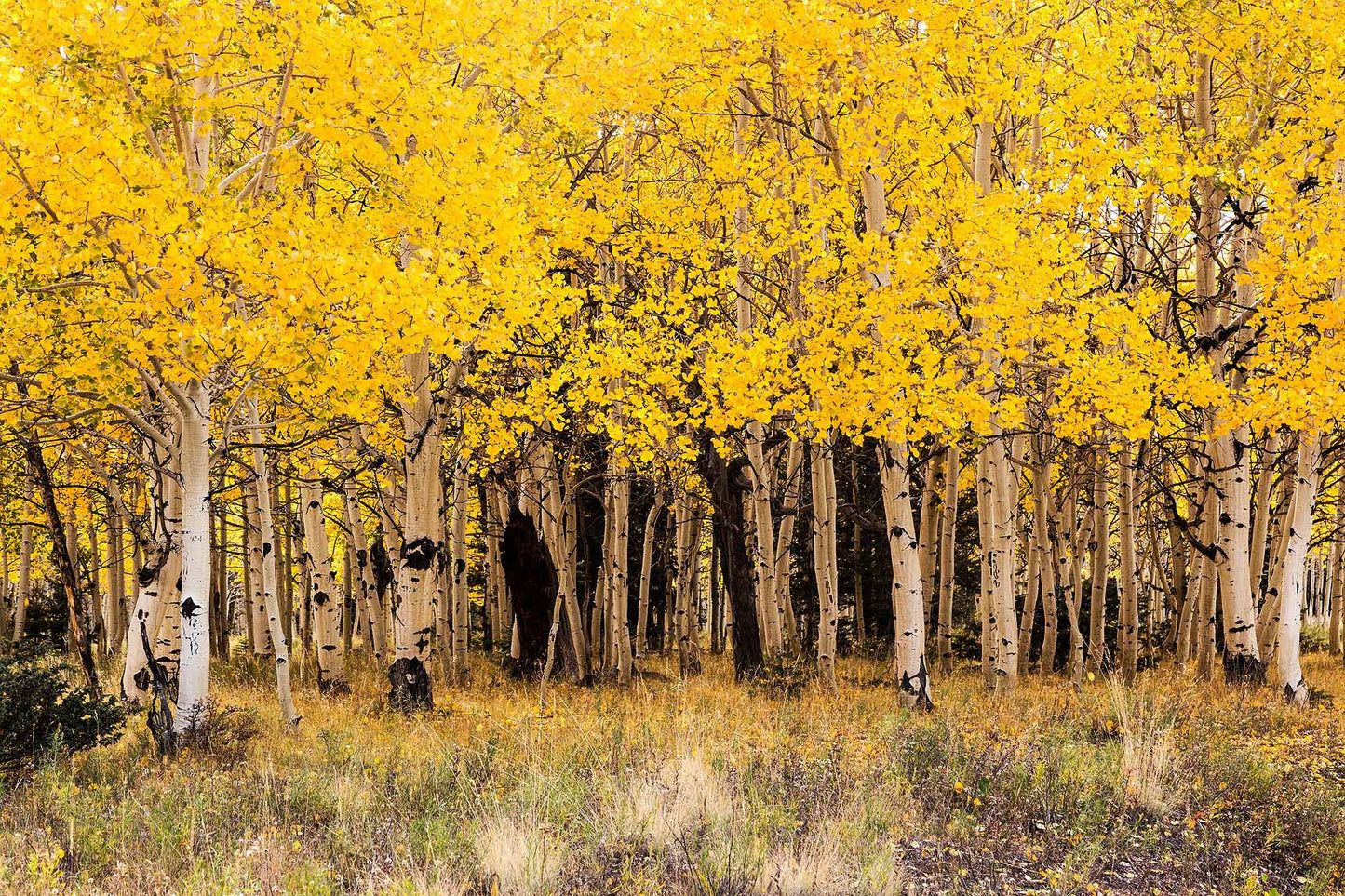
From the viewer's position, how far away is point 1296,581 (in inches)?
421

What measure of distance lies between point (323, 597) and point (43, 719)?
216 inches

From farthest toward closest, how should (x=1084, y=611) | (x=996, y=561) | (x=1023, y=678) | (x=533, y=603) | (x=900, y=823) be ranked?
(x=1084, y=611), (x=533, y=603), (x=1023, y=678), (x=996, y=561), (x=900, y=823)

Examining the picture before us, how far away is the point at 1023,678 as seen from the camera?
578 inches

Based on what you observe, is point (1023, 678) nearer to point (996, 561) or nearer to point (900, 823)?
point (996, 561)

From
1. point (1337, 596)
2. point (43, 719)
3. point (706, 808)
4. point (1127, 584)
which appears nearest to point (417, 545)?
point (43, 719)

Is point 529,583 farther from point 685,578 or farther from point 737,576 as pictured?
point 737,576

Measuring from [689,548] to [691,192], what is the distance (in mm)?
6781

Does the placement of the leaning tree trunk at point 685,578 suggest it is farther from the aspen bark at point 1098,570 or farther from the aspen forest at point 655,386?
the aspen bark at point 1098,570

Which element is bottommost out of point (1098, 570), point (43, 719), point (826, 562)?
point (43, 719)

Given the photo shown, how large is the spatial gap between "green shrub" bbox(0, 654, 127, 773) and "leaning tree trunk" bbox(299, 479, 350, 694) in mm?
4821

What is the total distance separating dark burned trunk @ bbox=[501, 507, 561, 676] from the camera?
1549 centimetres

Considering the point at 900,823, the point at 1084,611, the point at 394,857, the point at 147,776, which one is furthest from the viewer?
the point at 1084,611

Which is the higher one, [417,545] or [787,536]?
[417,545]

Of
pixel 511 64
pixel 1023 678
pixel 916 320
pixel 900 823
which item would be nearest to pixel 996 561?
pixel 916 320
